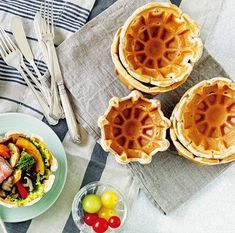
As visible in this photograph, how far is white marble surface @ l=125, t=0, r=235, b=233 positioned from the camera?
4.98ft

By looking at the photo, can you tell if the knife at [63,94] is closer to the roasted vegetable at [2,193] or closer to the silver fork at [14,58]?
the silver fork at [14,58]

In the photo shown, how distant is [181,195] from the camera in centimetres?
150

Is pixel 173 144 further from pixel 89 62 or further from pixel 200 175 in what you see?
pixel 89 62

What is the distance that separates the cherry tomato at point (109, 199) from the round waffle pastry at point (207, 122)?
0.63 feet

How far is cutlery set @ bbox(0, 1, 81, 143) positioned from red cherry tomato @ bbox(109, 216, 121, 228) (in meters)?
0.19

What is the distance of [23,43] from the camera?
1.49 m

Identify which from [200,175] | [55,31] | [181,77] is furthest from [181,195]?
[55,31]

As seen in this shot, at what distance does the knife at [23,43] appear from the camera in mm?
1488

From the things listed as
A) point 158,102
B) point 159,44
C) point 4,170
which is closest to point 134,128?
point 158,102

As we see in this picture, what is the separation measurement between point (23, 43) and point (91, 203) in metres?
0.40

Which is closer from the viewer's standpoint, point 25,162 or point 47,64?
point 25,162

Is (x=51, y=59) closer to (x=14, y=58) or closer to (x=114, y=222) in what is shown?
(x=14, y=58)

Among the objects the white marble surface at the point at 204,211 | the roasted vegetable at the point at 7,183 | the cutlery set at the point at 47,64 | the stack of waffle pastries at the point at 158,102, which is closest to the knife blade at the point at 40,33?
the cutlery set at the point at 47,64

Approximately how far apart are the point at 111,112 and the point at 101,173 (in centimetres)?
18
